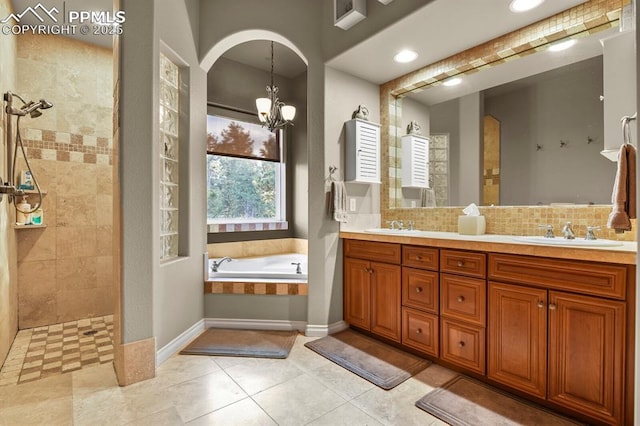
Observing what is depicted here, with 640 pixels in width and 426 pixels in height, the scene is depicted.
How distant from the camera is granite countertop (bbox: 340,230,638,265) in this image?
139 cm

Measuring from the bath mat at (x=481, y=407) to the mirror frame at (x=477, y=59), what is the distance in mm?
1657

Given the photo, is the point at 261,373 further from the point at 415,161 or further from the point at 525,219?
the point at 415,161

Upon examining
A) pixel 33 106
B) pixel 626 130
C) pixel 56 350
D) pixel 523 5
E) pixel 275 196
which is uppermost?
pixel 523 5

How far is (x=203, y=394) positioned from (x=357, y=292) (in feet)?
4.47

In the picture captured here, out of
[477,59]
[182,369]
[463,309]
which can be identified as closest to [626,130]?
[477,59]

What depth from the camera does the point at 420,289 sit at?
219cm

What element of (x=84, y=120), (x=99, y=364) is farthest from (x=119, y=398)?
(x=84, y=120)

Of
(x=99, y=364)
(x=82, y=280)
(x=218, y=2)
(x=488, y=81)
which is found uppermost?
(x=218, y=2)

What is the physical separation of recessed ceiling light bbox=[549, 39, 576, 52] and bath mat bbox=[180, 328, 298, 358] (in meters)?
2.81

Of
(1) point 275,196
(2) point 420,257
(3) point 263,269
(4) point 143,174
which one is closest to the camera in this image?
(4) point 143,174

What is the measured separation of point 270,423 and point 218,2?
123 inches

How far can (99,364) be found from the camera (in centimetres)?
215

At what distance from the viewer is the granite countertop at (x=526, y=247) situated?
1389mm

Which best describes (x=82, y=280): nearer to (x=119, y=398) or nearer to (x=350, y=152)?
(x=119, y=398)
